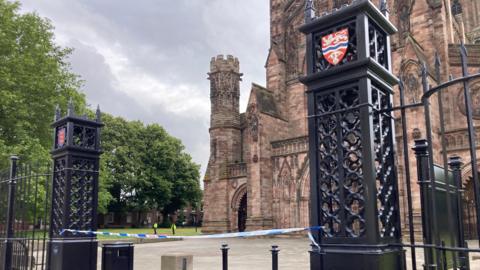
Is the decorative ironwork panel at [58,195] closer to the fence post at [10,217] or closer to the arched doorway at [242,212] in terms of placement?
the fence post at [10,217]

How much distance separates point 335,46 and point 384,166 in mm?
1076

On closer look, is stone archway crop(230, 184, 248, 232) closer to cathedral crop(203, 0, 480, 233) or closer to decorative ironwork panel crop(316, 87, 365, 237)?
cathedral crop(203, 0, 480, 233)

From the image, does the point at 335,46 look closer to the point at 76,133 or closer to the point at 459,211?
the point at 459,211

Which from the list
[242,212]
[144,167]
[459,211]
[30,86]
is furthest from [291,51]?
[459,211]

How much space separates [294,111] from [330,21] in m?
25.6

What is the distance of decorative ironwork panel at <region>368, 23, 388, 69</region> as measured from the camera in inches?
144

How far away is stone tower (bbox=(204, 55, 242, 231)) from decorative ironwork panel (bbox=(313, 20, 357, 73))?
86.1ft

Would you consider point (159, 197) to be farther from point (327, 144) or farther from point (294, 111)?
point (327, 144)

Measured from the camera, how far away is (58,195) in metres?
6.85

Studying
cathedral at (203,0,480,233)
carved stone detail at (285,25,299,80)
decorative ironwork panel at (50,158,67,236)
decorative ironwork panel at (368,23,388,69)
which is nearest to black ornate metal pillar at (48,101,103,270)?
decorative ironwork panel at (50,158,67,236)

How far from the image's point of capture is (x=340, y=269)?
132 inches

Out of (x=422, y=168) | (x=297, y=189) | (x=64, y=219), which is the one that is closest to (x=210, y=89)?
(x=297, y=189)

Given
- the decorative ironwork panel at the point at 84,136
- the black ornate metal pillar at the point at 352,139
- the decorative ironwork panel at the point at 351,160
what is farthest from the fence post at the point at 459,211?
the decorative ironwork panel at the point at 84,136

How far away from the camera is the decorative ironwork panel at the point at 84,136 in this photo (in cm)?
691
